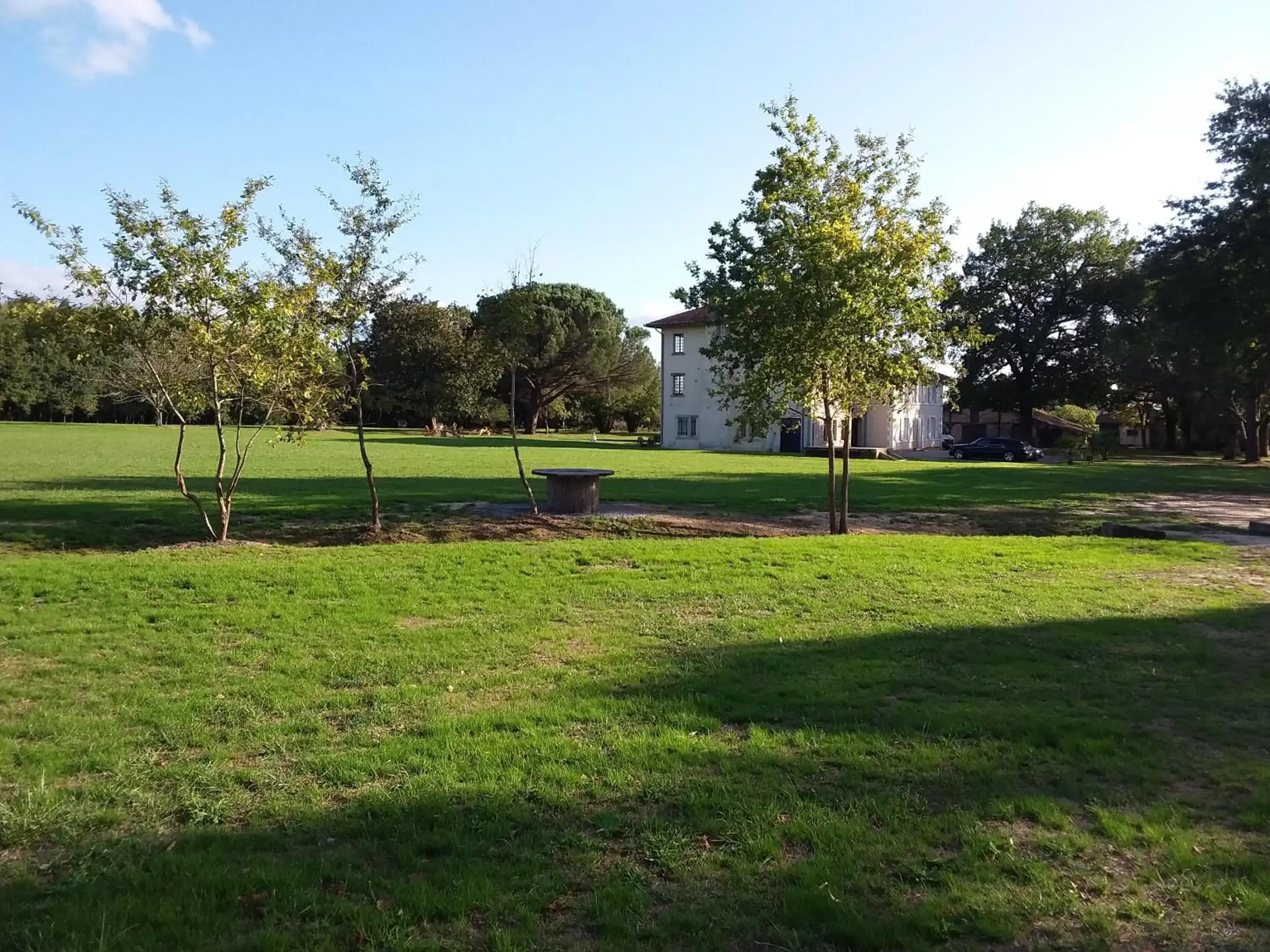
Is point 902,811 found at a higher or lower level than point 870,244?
lower

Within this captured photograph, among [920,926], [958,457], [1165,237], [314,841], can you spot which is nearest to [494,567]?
[314,841]

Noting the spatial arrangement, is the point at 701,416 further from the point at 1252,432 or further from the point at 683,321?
the point at 1252,432

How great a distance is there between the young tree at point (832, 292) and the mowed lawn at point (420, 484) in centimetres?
354

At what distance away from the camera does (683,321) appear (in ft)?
195

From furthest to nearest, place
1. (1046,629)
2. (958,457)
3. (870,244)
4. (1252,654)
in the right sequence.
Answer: (958,457) → (870,244) → (1046,629) → (1252,654)

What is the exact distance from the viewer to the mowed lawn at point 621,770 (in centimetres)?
325

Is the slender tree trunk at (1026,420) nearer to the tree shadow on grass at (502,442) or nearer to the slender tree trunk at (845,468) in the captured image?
the tree shadow on grass at (502,442)

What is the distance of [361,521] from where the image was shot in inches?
602

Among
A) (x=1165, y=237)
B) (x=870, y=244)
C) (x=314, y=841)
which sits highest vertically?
(x=1165, y=237)

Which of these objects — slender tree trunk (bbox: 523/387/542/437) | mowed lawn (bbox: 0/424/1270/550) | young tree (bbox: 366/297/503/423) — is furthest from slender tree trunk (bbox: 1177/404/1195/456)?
young tree (bbox: 366/297/503/423)

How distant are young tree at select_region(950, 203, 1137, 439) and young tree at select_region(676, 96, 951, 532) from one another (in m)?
50.9

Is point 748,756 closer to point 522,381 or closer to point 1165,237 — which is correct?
point 1165,237

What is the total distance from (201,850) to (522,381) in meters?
71.3

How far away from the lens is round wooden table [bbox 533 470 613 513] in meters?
16.1
